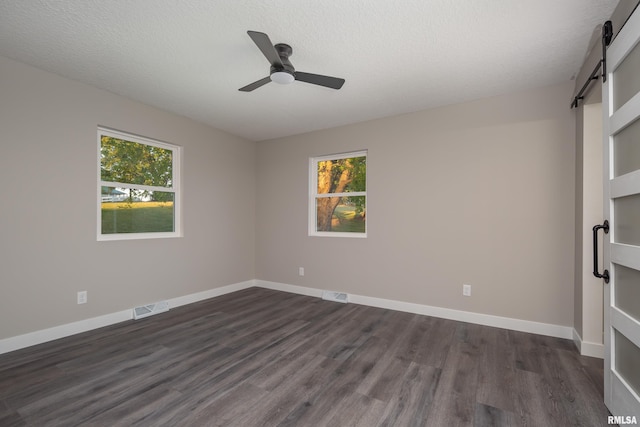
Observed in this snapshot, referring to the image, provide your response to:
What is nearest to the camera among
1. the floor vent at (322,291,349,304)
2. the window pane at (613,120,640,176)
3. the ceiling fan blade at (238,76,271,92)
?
the window pane at (613,120,640,176)

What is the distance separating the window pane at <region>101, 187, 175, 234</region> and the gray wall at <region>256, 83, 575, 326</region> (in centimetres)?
213

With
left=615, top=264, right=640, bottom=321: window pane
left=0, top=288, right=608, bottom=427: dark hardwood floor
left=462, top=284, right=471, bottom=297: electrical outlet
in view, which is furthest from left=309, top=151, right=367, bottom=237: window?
left=615, top=264, right=640, bottom=321: window pane

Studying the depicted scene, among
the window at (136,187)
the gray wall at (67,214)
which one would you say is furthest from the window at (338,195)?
the window at (136,187)

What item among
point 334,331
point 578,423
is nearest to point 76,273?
point 334,331

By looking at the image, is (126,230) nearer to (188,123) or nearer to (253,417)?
(188,123)

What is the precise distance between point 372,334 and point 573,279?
6.93 ft

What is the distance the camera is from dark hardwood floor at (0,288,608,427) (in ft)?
5.59

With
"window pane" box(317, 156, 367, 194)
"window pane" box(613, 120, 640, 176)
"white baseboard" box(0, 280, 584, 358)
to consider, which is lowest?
"white baseboard" box(0, 280, 584, 358)

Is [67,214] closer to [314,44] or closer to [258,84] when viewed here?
[258,84]

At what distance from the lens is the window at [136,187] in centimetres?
324

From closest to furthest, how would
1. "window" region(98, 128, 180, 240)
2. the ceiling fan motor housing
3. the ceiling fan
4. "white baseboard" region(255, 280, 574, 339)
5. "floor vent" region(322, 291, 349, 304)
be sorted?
1. the ceiling fan
2. the ceiling fan motor housing
3. "white baseboard" region(255, 280, 574, 339)
4. "window" region(98, 128, 180, 240)
5. "floor vent" region(322, 291, 349, 304)

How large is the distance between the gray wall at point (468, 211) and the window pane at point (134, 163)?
2.18 m

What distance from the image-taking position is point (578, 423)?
165 cm

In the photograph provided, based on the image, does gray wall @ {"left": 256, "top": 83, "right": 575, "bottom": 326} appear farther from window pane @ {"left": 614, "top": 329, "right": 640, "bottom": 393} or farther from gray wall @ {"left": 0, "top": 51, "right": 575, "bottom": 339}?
window pane @ {"left": 614, "top": 329, "right": 640, "bottom": 393}
